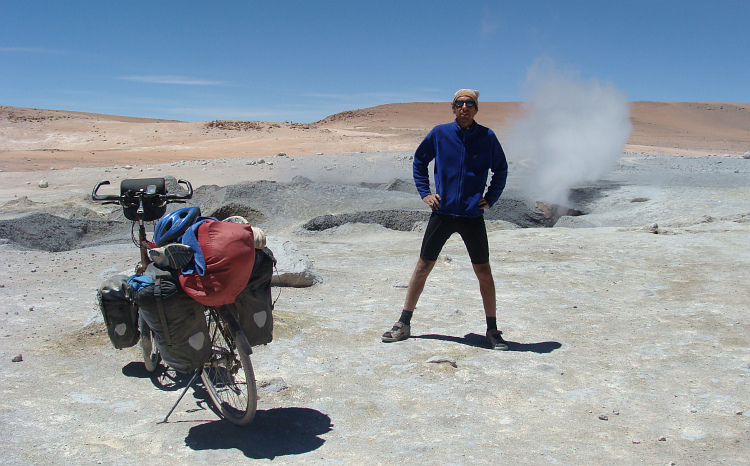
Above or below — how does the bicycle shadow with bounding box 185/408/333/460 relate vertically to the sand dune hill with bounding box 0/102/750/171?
below

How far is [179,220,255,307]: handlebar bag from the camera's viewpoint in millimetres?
2914

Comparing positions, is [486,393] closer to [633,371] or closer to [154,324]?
[633,371]

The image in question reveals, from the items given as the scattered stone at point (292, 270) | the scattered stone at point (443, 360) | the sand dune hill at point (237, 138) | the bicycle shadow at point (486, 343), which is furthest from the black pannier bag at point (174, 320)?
the sand dune hill at point (237, 138)

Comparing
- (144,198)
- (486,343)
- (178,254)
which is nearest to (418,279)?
(486,343)

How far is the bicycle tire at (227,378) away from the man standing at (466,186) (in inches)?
55.1

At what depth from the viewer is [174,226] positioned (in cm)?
316

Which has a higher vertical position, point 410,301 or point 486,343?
point 410,301

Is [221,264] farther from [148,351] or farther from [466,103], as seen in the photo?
[466,103]

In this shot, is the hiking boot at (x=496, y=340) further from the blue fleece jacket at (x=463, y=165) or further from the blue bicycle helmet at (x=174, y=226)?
the blue bicycle helmet at (x=174, y=226)

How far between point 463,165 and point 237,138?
40.9 meters

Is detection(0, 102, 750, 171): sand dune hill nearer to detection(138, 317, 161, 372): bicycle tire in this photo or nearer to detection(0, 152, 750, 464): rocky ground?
detection(0, 152, 750, 464): rocky ground

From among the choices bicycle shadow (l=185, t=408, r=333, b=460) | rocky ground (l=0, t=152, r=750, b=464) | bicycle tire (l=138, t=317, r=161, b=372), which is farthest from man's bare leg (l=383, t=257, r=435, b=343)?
bicycle tire (l=138, t=317, r=161, b=372)

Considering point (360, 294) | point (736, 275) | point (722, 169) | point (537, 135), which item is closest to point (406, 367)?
point (360, 294)

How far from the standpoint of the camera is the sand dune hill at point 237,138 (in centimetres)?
3244
